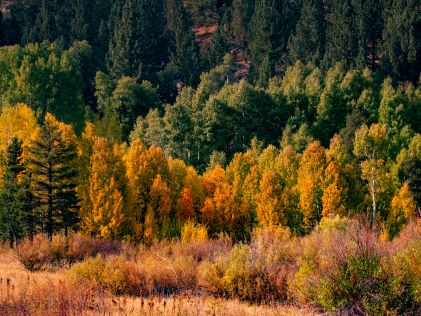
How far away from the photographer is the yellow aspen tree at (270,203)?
1946 inches

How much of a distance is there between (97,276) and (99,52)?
99.1 metres

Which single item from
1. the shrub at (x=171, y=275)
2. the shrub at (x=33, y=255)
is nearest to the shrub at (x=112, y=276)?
the shrub at (x=171, y=275)

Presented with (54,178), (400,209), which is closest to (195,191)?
(400,209)

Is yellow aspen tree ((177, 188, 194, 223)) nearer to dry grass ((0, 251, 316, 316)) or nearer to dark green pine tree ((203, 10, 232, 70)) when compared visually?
dry grass ((0, 251, 316, 316))

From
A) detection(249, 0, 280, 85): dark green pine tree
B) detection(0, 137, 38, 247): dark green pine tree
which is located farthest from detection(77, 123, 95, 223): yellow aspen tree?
detection(249, 0, 280, 85): dark green pine tree

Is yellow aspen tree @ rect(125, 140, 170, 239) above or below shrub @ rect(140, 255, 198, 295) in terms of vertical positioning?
below

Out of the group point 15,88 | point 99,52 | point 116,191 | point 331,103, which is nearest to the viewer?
point 116,191

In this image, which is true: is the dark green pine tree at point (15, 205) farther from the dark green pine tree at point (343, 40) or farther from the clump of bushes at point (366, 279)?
the dark green pine tree at point (343, 40)

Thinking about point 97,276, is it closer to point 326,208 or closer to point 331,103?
point 326,208

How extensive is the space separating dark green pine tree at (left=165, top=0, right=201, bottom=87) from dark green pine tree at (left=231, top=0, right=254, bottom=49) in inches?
342

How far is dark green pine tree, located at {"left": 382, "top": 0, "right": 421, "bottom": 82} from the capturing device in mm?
91312

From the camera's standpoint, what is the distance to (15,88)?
8469 cm

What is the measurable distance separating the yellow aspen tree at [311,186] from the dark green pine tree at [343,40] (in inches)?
1699

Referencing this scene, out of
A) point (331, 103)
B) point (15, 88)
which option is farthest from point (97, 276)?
point (15, 88)
